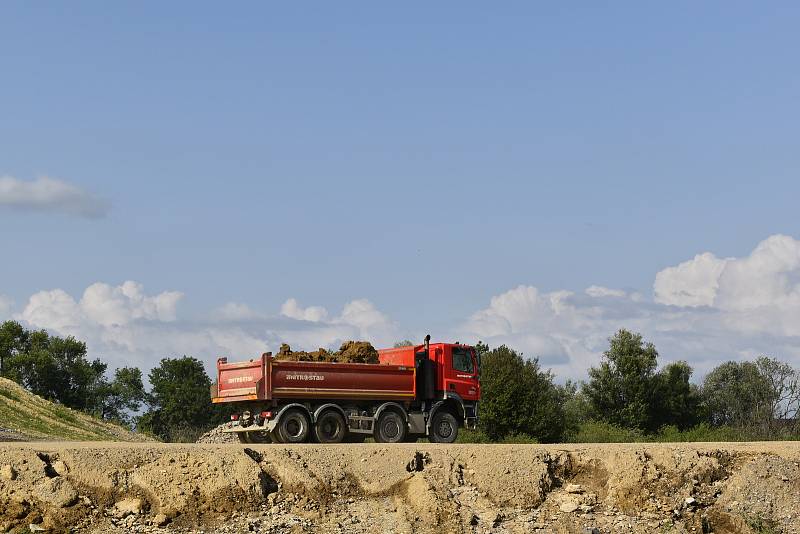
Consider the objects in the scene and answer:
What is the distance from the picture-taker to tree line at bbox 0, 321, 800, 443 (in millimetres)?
61438

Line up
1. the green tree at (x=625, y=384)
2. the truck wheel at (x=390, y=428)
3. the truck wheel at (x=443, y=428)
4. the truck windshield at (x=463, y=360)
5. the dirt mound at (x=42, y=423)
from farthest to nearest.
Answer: the green tree at (x=625, y=384) < the dirt mound at (x=42, y=423) < the truck windshield at (x=463, y=360) < the truck wheel at (x=443, y=428) < the truck wheel at (x=390, y=428)

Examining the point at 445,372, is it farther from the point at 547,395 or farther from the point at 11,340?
the point at 11,340

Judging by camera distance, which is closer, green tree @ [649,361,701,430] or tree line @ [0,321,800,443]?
tree line @ [0,321,800,443]

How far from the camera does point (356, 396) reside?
32.2m

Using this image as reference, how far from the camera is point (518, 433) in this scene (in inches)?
2392

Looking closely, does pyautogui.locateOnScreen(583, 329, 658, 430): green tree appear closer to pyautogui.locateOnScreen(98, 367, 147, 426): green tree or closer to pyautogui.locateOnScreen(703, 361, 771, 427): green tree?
pyautogui.locateOnScreen(703, 361, 771, 427): green tree

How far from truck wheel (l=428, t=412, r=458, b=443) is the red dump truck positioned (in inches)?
1.3

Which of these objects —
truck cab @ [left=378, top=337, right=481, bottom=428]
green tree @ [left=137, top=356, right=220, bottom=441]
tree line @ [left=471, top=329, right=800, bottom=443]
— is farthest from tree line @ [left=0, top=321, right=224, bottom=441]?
truck cab @ [left=378, top=337, right=481, bottom=428]

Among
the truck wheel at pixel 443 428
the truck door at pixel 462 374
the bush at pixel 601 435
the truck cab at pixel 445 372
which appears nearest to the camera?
the truck wheel at pixel 443 428

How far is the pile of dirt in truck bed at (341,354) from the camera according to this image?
32.2m

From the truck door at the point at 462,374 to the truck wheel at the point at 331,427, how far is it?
13.6ft

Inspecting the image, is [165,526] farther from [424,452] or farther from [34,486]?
[424,452]

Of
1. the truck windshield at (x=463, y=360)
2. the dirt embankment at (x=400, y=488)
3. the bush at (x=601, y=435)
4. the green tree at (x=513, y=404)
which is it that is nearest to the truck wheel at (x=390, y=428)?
the truck windshield at (x=463, y=360)

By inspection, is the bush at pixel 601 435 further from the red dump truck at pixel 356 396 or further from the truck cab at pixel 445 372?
the red dump truck at pixel 356 396
